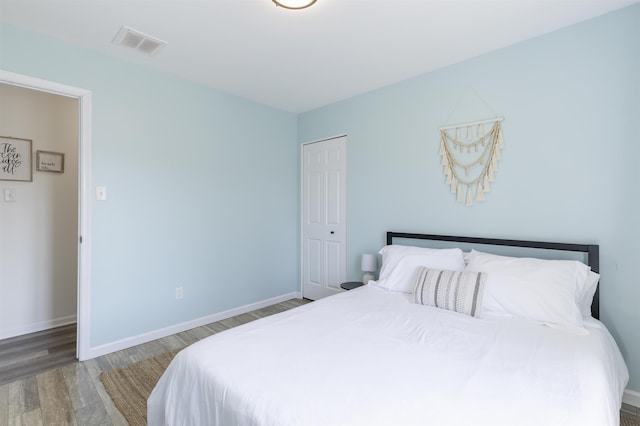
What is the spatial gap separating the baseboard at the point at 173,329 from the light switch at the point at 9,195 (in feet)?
5.55

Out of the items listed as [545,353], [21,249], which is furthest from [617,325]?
[21,249]

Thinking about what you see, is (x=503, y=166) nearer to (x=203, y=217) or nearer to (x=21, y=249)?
(x=203, y=217)

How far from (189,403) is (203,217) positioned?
2128mm

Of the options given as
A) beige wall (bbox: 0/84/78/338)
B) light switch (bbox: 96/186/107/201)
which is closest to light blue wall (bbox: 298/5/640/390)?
light switch (bbox: 96/186/107/201)

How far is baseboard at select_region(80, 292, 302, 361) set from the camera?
102 inches

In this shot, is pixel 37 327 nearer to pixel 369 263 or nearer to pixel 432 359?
pixel 369 263

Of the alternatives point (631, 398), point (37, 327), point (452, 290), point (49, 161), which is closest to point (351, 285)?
point (452, 290)

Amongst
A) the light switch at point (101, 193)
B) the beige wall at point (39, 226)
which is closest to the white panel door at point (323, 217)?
the light switch at point (101, 193)

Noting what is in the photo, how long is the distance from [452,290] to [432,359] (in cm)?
81

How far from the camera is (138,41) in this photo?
235 cm

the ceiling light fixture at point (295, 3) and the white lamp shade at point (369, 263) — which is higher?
the ceiling light fixture at point (295, 3)

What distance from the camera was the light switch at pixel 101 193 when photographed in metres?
2.53

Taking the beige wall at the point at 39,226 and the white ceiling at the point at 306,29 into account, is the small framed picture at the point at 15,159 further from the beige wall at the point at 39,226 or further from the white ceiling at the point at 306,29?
the white ceiling at the point at 306,29

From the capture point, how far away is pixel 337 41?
7.64 feet
